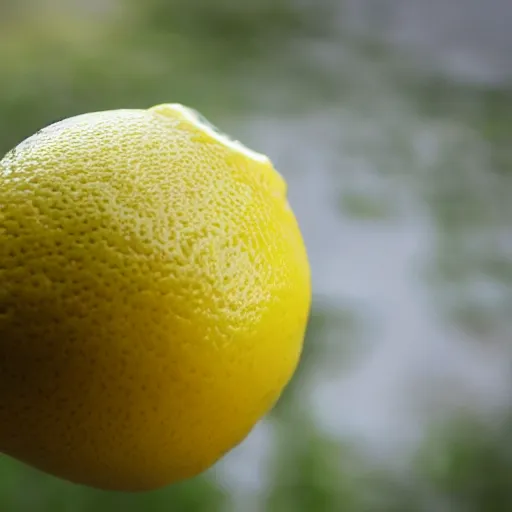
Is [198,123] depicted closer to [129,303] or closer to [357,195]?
[129,303]

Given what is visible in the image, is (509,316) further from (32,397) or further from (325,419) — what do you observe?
(32,397)

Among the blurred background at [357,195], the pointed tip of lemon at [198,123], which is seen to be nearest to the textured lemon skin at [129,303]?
the pointed tip of lemon at [198,123]

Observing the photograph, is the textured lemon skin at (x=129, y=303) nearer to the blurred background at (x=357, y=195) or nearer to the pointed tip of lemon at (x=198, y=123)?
the pointed tip of lemon at (x=198, y=123)

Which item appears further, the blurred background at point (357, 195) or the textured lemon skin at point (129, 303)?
the blurred background at point (357, 195)

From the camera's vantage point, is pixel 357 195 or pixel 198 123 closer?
pixel 198 123

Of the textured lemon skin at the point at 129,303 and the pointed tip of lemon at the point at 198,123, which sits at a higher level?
the pointed tip of lemon at the point at 198,123

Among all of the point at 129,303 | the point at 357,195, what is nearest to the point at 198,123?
the point at 129,303

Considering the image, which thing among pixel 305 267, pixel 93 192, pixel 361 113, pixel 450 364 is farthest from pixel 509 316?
pixel 93 192

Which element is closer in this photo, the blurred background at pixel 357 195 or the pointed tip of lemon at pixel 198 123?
the pointed tip of lemon at pixel 198 123
